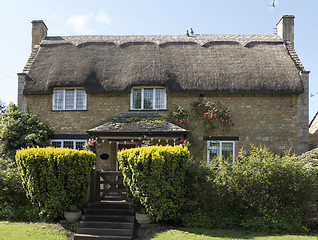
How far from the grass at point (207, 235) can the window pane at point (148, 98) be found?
25.3ft

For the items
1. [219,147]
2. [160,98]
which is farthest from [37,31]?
[219,147]

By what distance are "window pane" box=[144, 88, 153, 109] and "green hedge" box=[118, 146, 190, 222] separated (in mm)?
6410

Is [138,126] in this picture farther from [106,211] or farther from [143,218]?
[143,218]

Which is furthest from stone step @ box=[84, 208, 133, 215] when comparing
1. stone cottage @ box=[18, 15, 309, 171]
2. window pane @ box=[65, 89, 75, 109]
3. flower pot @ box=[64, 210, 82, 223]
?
window pane @ box=[65, 89, 75, 109]

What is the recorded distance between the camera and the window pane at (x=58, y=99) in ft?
53.5

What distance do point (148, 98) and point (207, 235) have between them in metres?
8.70

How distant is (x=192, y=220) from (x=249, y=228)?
1.72 meters

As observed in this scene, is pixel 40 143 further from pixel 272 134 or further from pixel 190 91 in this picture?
pixel 272 134

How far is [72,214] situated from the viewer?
33.4 feet

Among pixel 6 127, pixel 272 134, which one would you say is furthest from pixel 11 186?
pixel 272 134

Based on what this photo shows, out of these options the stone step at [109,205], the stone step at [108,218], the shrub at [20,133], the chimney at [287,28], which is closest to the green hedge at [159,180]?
the stone step at [108,218]

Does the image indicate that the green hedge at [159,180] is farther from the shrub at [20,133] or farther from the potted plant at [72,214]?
the shrub at [20,133]

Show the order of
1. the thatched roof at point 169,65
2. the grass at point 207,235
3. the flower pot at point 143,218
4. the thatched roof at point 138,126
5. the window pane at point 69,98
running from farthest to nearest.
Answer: the window pane at point 69,98 → the thatched roof at point 169,65 → the thatched roof at point 138,126 → the flower pot at point 143,218 → the grass at point 207,235

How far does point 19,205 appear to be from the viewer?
429 inches
